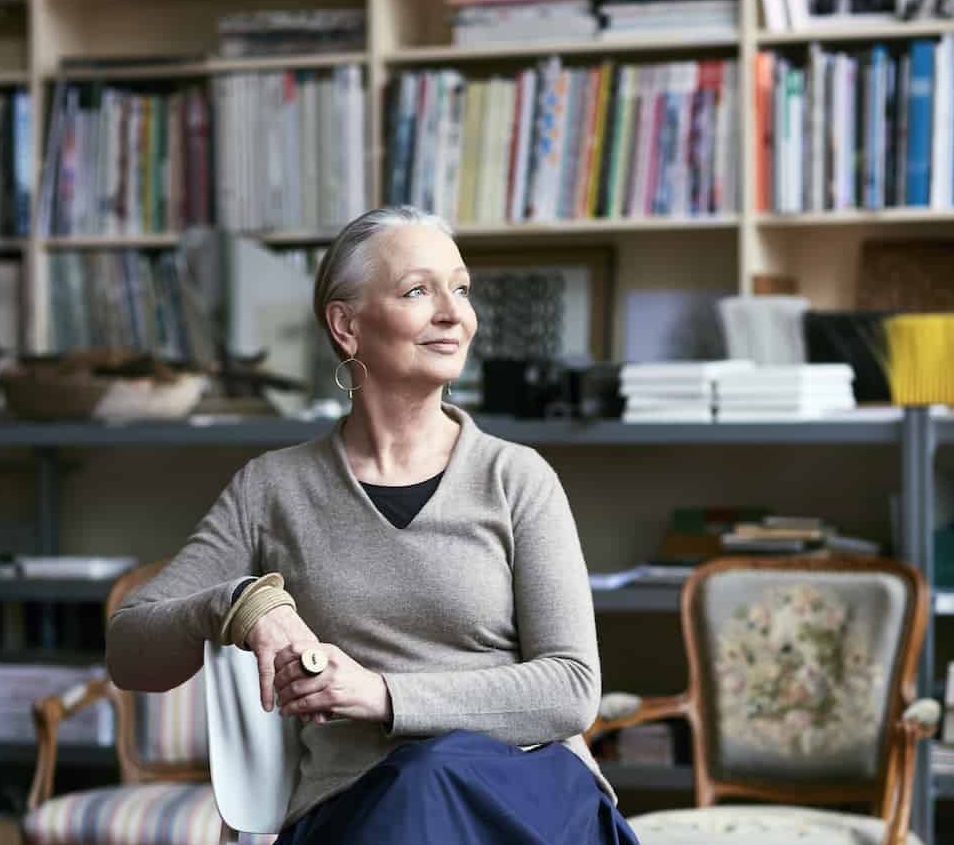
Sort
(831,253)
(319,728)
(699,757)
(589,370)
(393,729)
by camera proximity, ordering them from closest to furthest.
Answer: (393,729) < (319,728) < (699,757) < (589,370) < (831,253)

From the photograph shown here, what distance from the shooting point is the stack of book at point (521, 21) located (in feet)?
11.2

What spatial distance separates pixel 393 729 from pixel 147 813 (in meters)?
1.21

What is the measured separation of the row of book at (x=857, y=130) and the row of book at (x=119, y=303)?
4.30 feet

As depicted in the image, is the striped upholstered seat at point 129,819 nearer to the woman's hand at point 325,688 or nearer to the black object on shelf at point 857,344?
the woman's hand at point 325,688

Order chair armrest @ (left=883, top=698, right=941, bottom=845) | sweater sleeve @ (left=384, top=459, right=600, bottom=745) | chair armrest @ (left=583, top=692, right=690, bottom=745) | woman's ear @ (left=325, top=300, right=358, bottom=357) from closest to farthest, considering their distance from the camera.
A: sweater sleeve @ (left=384, top=459, right=600, bottom=745)
woman's ear @ (left=325, top=300, right=358, bottom=357)
chair armrest @ (left=883, top=698, right=941, bottom=845)
chair armrest @ (left=583, top=692, right=690, bottom=745)

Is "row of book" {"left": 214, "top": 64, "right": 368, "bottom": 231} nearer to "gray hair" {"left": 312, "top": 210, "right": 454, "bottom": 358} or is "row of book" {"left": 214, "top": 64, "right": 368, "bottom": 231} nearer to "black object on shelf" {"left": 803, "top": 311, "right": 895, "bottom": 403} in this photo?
"black object on shelf" {"left": 803, "top": 311, "right": 895, "bottom": 403}

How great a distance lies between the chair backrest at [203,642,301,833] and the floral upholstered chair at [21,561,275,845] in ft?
2.96

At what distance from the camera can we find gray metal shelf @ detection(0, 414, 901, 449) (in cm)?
304

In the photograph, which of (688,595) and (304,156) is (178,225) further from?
(688,595)

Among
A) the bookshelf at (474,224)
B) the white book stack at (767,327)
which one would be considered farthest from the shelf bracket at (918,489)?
the white book stack at (767,327)

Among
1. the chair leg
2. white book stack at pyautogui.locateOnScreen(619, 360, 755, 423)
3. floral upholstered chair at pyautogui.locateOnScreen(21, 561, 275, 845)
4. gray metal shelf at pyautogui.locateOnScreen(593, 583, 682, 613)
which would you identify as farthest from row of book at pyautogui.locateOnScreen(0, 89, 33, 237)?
the chair leg

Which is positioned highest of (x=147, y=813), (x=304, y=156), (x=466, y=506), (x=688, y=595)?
(x=304, y=156)

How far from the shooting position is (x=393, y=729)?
1.77 m

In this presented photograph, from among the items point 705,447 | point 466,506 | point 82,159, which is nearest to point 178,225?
point 82,159
